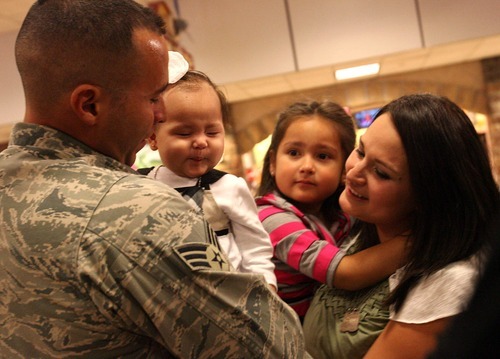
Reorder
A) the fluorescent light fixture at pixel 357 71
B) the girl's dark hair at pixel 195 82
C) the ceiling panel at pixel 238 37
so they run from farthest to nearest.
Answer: the fluorescent light fixture at pixel 357 71 → the ceiling panel at pixel 238 37 → the girl's dark hair at pixel 195 82

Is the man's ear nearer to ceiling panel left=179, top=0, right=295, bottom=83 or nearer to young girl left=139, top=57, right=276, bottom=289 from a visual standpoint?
young girl left=139, top=57, right=276, bottom=289

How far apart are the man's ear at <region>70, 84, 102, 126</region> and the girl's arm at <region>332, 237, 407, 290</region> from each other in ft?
2.65

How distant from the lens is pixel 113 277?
2.44ft

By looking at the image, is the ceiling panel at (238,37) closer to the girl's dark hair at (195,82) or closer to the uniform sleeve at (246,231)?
the girl's dark hair at (195,82)

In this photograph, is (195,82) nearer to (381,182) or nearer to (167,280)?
(381,182)

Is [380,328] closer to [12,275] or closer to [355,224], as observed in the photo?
[355,224]

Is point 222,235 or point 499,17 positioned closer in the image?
point 222,235

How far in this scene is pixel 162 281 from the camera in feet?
2.46

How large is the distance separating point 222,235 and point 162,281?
2.79 feet

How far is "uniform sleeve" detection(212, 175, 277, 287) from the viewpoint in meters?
1.55

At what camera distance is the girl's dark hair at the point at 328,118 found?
179 cm

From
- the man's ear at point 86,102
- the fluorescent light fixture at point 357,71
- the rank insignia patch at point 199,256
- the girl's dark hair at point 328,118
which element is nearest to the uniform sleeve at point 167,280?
the rank insignia patch at point 199,256

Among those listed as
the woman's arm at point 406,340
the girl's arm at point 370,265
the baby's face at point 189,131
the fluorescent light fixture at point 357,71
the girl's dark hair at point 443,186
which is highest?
the fluorescent light fixture at point 357,71

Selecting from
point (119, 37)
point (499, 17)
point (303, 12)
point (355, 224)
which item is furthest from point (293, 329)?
point (499, 17)
